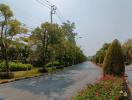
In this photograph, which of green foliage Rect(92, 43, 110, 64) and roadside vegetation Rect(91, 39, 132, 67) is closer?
green foliage Rect(92, 43, 110, 64)

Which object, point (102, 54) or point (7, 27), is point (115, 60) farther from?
point (102, 54)

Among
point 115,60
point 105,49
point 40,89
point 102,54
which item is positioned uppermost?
point 105,49

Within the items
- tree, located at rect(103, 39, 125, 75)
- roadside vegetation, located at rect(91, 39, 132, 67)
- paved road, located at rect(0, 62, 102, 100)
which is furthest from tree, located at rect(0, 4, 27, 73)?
roadside vegetation, located at rect(91, 39, 132, 67)

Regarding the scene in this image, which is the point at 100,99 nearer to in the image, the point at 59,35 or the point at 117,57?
the point at 117,57

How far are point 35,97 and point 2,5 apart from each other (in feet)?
55.7

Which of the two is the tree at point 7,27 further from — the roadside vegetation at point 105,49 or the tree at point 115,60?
the roadside vegetation at point 105,49

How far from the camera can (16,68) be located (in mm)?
41469

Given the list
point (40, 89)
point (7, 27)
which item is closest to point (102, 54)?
point (7, 27)

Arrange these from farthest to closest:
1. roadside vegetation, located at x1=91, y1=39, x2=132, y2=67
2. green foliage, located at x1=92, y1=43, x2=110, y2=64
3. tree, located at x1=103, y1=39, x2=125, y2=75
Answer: roadside vegetation, located at x1=91, y1=39, x2=132, y2=67 → green foliage, located at x1=92, y1=43, x2=110, y2=64 → tree, located at x1=103, y1=39, x2=125, y2=75

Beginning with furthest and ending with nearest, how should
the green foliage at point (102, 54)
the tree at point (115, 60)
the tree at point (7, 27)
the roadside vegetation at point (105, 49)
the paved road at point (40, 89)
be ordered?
the roadside vegetation at point (105, 49)
the green foliage at point (102, 54)
the tree at point (7, 27)
the tree at point (115, 60)
the paved road at point (40, 89)

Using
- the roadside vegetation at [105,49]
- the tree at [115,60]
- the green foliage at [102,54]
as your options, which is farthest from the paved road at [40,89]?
the roadside vegetation at [105,49]

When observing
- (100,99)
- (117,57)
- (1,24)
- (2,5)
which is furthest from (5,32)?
(100,99)

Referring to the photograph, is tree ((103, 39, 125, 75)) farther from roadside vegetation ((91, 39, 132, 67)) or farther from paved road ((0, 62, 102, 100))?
roadside vegetation ((91, 39, 132, 67))

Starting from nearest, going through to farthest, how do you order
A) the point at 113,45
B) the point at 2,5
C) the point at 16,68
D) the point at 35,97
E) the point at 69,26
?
the point at 35,97, the point at 113,45, the point at 2,5, the point at 16,68, the point at 69,26
